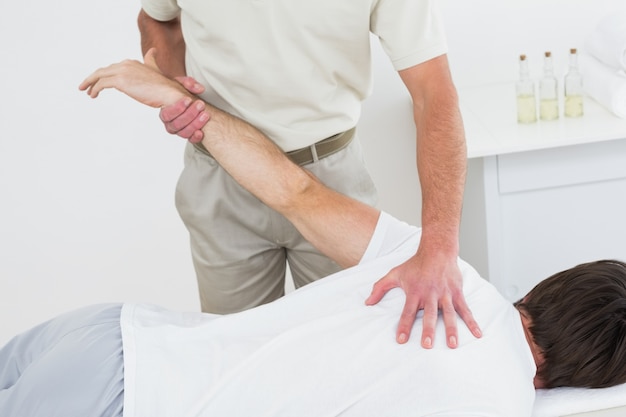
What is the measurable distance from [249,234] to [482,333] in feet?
2.38

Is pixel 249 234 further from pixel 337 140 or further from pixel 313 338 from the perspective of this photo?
pixel 313 338

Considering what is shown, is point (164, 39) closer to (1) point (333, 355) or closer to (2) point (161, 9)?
(2) point (161, 9)

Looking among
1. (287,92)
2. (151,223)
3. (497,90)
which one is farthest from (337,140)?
(151,223)

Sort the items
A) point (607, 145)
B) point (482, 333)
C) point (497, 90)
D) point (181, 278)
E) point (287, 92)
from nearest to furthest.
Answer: point (482, 333), point (287, 92), point (607, 145), point (497, 90), point (181, 278)

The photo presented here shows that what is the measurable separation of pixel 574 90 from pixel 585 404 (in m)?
1.07

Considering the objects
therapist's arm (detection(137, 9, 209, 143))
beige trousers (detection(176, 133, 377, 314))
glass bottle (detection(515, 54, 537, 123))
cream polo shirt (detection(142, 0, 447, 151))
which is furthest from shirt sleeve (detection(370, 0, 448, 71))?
glass bottle (detection(515, 54, 537, 123))

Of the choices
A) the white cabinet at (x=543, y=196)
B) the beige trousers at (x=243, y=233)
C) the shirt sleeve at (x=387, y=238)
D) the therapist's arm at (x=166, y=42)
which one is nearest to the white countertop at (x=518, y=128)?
the white cabinet at (x=543, y=196)

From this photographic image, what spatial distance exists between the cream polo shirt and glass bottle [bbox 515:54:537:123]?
0.57 m

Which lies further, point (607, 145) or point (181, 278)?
point (181, 278)

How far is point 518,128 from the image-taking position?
2.43m

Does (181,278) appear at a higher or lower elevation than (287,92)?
lower

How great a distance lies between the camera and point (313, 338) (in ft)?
5.25

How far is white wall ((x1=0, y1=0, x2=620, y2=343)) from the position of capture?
109 inches

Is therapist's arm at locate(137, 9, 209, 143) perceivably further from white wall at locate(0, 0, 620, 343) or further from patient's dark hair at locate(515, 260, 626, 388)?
patient's dark hair at locate(515, 260, 626, 388)
